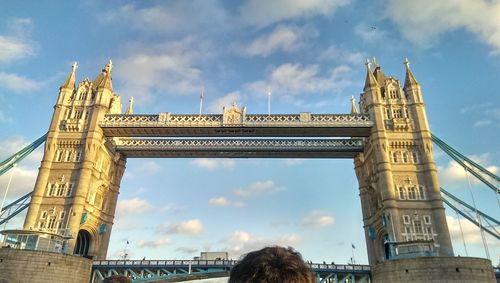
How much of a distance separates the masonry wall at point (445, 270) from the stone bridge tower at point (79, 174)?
37.3 m

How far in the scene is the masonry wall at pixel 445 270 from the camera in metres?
35.3

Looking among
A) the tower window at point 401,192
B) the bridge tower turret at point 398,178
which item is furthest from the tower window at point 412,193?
the tower window at point 401,192

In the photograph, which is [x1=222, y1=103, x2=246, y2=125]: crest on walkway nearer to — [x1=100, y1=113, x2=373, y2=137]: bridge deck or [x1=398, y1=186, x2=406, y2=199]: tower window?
[x1=100, y1=113, x2=373, y2=137]: bridge deck

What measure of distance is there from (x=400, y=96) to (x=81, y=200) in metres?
44.1

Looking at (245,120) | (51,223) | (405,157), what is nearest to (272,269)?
A: (245,120)

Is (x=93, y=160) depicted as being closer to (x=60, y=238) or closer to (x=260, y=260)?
(x=60, y=238)

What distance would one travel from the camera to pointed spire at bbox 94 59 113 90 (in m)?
52.9

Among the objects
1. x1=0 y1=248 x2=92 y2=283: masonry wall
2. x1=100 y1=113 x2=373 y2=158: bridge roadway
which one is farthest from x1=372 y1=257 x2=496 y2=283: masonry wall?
x1=0 y1=248 x2=92 y2=283: masonry wall

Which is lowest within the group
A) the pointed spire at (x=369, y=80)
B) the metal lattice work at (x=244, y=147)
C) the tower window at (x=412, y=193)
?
the tower window at (x=412, y=193)

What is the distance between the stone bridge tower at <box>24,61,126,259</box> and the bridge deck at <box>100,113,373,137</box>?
3.27m

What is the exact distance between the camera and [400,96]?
49.2 metres

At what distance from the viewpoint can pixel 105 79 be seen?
5372 cm

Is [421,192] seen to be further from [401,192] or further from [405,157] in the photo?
[405,157]

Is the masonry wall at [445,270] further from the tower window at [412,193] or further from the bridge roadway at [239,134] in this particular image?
the bridge roadway at [239,134]
